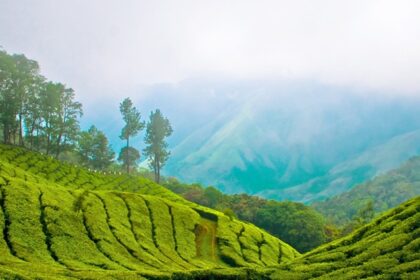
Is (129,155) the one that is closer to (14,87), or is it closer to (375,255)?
(14,87)

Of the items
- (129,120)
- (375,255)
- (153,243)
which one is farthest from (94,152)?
(375,255)

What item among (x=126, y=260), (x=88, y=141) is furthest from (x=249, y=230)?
(x=88, y=141)

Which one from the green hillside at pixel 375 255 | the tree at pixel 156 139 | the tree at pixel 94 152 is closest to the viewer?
the green hillside at pixel 375 255

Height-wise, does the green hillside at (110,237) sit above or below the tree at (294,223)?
below

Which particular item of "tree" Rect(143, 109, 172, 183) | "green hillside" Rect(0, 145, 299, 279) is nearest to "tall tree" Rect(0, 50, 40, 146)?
"green hillside" Rect(0, 145, 299, 279)

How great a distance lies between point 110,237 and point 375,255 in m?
29.1

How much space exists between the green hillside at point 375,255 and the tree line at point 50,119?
8047cm

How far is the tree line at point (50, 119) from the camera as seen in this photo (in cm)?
10238

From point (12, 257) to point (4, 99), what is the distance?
74927 millimetres

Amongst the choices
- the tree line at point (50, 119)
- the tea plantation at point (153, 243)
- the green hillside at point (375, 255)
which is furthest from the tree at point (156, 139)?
the green hillside at point (375, 255)

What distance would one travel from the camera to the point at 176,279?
3497cm

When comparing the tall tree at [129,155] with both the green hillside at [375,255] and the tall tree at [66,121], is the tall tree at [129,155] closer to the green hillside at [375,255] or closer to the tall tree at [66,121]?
the tall tree at [66,121]

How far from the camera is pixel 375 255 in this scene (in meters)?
35.8

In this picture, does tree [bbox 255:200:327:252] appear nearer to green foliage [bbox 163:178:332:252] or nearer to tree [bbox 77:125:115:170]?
green foliage [bbox 163:178:332:252]
